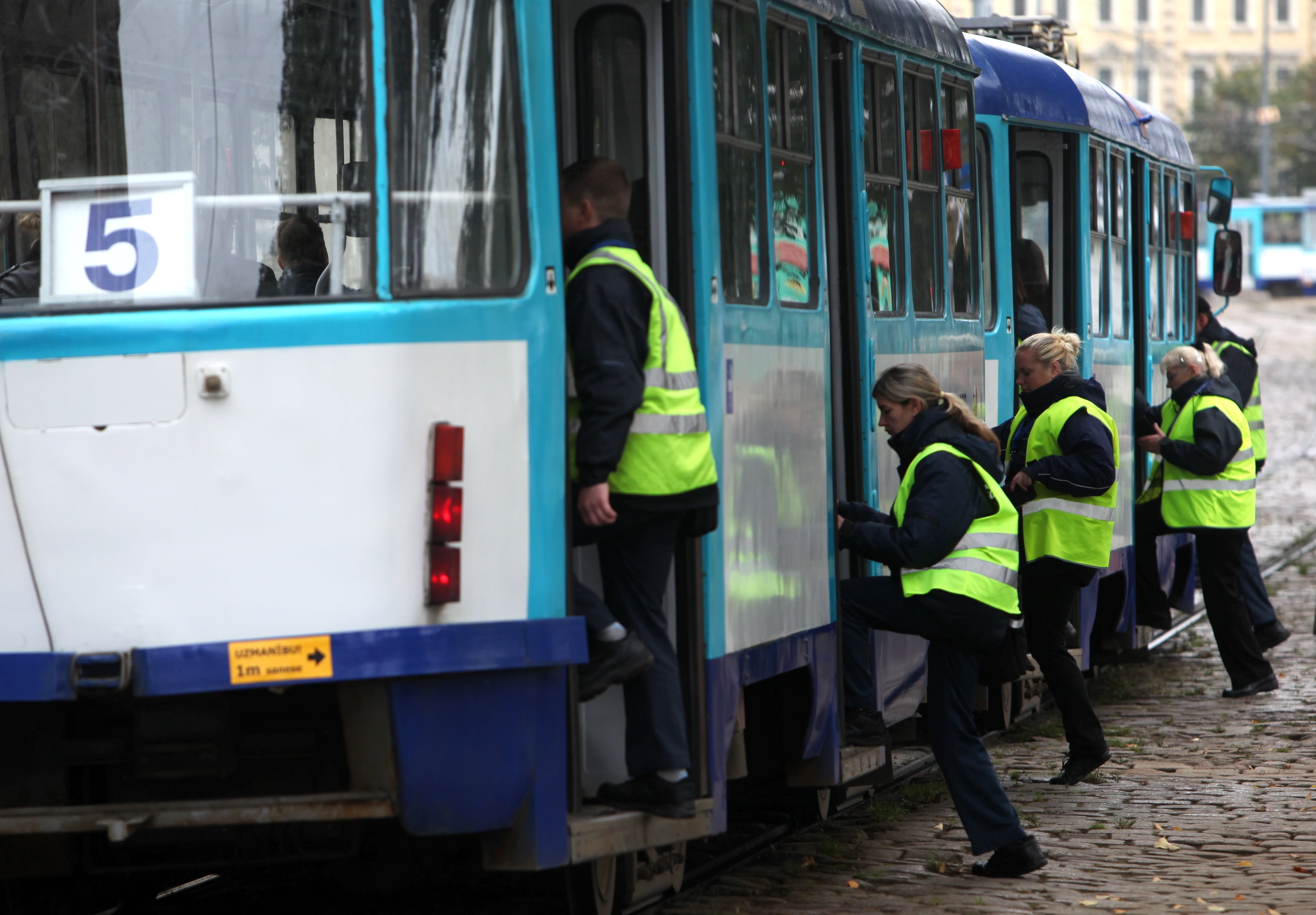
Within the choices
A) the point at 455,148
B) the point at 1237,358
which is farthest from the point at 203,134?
the point at 1237,358

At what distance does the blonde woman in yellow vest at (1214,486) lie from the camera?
1141cm

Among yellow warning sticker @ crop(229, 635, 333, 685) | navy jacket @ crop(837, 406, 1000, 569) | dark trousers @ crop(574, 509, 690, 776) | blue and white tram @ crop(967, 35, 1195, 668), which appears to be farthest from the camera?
blue and white tram @ crop(967, 35, 1195, 668)

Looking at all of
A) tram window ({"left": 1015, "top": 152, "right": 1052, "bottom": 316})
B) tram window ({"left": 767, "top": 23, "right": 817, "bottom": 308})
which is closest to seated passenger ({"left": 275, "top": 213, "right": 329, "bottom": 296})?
tram window ({"left": 767, "top": 23, "right": 817, "bottom": 308})

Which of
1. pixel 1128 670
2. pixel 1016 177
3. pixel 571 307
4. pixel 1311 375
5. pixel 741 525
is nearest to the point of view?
pixel 571 307

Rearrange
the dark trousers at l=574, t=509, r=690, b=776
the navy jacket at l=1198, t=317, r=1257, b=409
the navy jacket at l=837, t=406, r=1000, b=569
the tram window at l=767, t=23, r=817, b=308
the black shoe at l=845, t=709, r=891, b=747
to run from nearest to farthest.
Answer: the dark trousers at l=574, t=509, r=690, b=776 → the tram window at l=767, t=23, r=817, b=308 → the navy jacket at l=837, t=406, r=1000, b=569 → the black shoe at l=845, t=709, r=891, b=747 → the navy jacket at l=1198, t=317, r=1257, b=409

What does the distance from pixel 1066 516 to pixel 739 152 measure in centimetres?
343

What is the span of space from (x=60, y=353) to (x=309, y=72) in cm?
90

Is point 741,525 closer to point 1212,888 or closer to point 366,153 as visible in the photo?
point 366,153

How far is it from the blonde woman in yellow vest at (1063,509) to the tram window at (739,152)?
294 cm

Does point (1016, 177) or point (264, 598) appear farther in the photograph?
Result: point (1016, 177)

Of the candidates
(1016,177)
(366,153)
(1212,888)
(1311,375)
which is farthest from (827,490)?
(1311,375)

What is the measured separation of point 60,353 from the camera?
5.20 metres

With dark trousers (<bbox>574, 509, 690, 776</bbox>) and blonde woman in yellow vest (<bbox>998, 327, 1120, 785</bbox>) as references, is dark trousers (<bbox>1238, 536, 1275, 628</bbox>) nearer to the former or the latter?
blonde woman in yellow vest (<bbox>998, 327, 1120, 785</bbox>)

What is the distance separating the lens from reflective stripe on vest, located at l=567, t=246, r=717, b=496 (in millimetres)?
5613
